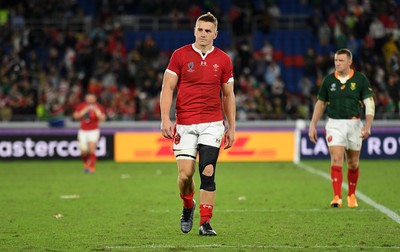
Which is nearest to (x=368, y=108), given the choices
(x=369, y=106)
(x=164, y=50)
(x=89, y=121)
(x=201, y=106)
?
(x=369, y=106)

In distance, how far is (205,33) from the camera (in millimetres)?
9727

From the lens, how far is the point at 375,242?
9.41 metres

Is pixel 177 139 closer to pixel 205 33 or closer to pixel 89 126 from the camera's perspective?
pixel 205 33

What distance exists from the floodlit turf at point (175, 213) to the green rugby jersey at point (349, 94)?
1.35 meters

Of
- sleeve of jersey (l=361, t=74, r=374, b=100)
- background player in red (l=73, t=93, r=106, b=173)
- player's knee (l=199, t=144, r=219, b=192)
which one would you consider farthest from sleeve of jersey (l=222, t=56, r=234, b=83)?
background player in red (l=73, t=93, r=106, b=173)

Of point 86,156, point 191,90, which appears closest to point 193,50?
point 191,90

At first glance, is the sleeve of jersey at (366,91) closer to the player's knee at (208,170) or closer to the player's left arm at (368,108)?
the player's left arm at (368,108)

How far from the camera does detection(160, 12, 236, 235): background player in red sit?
9812mm

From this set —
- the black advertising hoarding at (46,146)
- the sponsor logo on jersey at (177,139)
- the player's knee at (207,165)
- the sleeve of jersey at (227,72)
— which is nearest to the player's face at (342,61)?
the sleeve of jersey at (227,72)

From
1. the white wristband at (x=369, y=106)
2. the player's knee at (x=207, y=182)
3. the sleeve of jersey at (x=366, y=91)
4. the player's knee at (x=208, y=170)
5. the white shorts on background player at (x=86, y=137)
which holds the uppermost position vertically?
the sleeve of jersey at (x=366, y=91)

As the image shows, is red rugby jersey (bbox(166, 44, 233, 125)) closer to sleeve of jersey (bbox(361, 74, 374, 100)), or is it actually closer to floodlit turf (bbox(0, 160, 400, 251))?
floodlit turf (bbox(0, 160, 400, 251))

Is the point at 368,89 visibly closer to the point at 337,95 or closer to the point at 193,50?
the point at 337,95

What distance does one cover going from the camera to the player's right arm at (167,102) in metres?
9.65

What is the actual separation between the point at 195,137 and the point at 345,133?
13.0 feet
